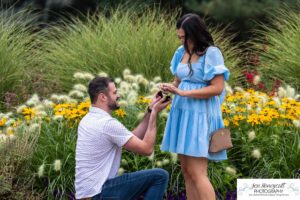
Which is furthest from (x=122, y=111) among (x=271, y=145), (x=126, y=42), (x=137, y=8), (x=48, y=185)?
(x=137, y=8)

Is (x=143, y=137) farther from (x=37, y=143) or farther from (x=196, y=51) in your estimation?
(x=37, y=143)

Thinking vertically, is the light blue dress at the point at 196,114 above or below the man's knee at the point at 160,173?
above

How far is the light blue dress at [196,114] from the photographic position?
16.6 feet

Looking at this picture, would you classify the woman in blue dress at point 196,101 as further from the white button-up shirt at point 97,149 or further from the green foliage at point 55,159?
the green foliage at point 55,159

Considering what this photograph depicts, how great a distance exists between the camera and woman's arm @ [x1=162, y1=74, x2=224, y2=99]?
502 centimetres

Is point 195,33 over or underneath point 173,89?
over

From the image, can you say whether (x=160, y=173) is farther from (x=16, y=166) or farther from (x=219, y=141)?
(x=16, y=166)

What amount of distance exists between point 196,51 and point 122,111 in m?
1.50

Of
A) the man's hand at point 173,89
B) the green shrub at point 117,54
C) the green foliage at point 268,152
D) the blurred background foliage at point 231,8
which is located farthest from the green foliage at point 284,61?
the man's hand at point 173,89

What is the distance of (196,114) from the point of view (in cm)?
514

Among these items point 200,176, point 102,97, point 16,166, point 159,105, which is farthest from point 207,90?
point 16,166

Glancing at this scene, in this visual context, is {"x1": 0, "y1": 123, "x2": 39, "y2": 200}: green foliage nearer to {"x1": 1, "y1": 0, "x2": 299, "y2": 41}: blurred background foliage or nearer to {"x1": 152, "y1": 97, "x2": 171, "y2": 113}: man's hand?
{"x1": 152, "y1": 97, "x2": 171, "y2": 113}: man's hand

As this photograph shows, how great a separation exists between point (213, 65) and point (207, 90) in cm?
17

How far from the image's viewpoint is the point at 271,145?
638 centimetres
